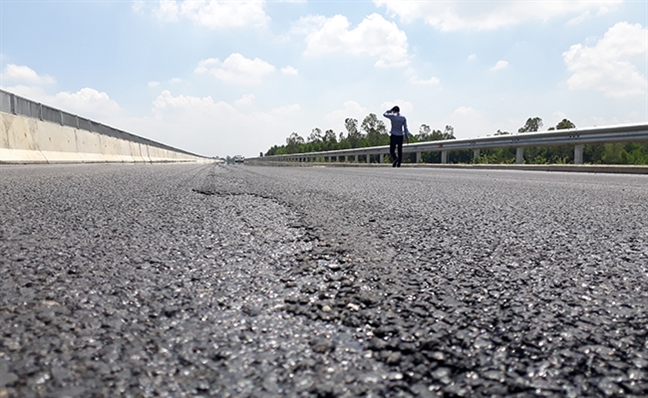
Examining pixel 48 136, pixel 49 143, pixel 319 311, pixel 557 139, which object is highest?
pixel 48 136

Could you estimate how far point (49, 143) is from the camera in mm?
12898

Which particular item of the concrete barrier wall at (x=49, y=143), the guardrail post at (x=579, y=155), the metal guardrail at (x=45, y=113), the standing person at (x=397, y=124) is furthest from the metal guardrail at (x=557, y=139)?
the metal guardrail at (x=45, y=113)

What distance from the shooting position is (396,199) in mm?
3744

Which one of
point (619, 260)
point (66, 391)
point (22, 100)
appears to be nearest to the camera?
point (66, 391)

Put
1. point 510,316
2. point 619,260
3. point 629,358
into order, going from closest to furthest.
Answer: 1. point 629,358
2. point 510,316
3. point 619,260

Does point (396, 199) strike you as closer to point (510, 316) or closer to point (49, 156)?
point (510, 316)

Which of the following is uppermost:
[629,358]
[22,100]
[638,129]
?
[22,100]

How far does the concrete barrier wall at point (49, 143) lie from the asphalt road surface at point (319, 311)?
10.0 metres

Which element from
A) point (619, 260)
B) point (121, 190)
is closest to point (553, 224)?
point (619, 260)

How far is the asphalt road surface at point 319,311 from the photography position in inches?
31.5

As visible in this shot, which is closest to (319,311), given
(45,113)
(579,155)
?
(579,155)

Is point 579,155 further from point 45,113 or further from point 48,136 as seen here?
point 45,113

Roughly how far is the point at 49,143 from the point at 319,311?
14.0 meters

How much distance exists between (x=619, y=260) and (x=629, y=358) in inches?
34.8
